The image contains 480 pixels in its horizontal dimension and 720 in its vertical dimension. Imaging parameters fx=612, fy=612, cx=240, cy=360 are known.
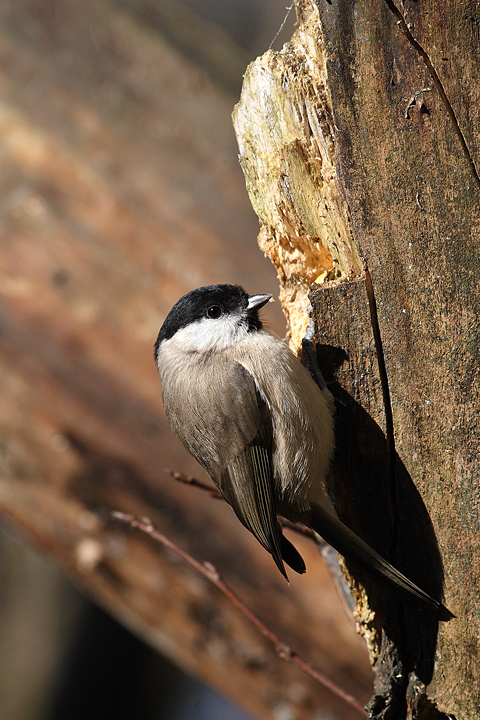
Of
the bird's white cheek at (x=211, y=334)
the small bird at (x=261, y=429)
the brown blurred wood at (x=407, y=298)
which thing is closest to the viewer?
the brown blurred wood at (x=407, y=298)

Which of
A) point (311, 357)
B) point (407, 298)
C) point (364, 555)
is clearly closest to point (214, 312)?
point (311, 357)

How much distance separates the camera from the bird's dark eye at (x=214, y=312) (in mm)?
1728

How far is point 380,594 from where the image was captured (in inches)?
54.6

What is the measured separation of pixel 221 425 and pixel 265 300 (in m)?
0.38

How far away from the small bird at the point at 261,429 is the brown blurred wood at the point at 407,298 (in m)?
0.07

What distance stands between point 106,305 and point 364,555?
1.48m

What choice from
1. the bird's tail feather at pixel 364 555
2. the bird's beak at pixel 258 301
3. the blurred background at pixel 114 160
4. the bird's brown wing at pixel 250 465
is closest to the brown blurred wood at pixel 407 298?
the bird's tail feather at pixel 364 555

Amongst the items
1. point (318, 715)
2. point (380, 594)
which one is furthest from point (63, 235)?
point (318, 715)

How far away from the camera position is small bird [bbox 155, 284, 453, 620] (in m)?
1.49

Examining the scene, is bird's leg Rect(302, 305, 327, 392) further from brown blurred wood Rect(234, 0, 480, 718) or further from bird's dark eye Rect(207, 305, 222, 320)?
bird's dark eye Rect(207, 305, 222, 320)

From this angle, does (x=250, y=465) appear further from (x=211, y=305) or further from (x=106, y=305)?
(x=106, y=305)

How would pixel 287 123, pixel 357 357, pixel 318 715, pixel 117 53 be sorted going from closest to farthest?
pixel 357 357
pixel 287 123
pixel 318 715
pixel 117 53

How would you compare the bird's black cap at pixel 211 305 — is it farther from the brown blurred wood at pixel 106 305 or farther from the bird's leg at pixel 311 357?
the brown blurred wood at pixel 106 305

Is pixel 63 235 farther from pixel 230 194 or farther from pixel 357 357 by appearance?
pixel 357 357
